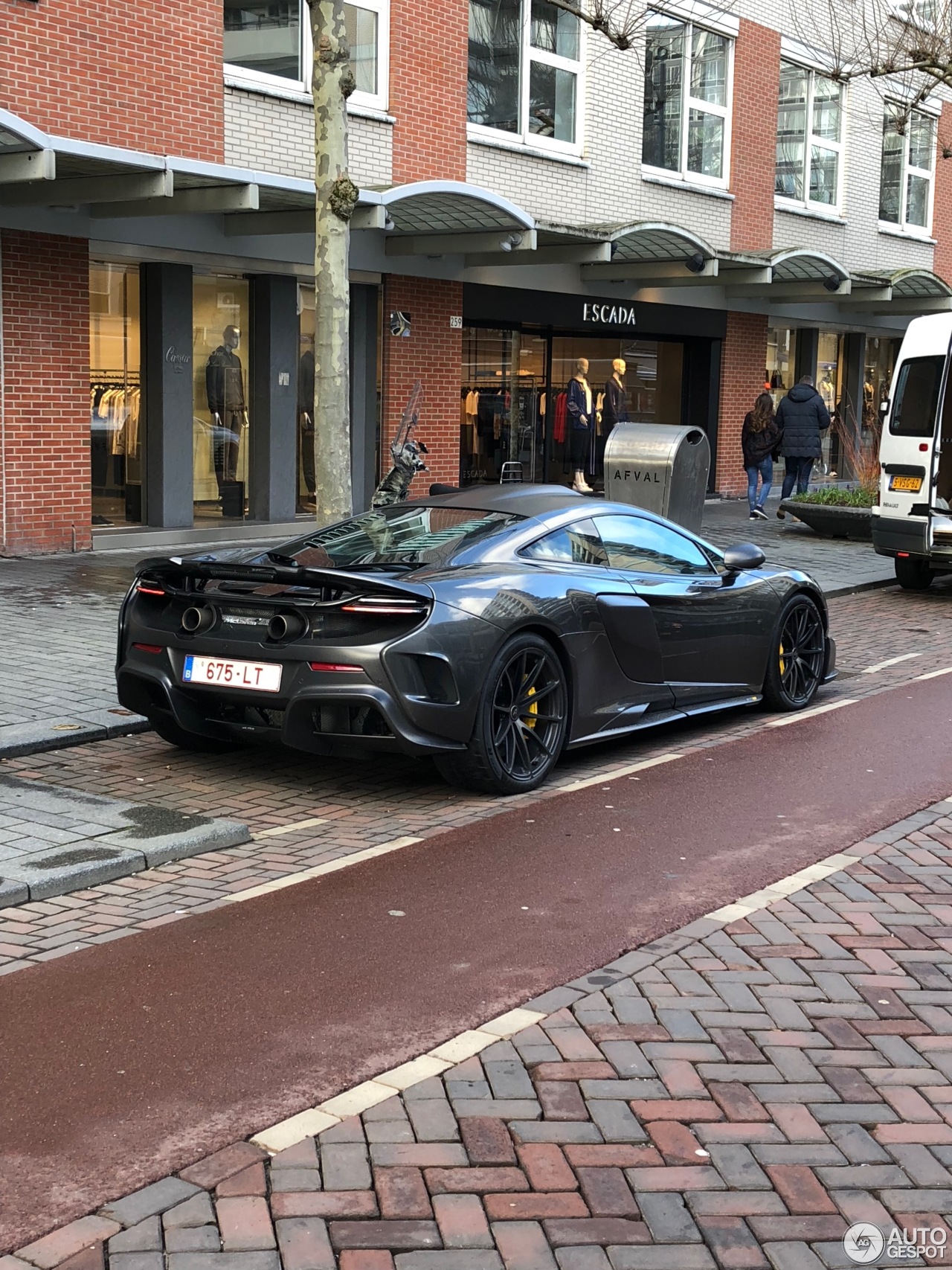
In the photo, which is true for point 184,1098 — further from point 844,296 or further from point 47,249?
point 844,296

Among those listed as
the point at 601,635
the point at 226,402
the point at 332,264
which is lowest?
the point at 601,635

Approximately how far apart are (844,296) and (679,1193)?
23.8 m

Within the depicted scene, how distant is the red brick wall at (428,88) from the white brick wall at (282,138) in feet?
1.74

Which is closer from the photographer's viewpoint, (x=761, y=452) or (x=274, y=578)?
(x=274, y=578)

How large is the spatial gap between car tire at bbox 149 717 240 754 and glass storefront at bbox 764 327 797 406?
67.3 ft

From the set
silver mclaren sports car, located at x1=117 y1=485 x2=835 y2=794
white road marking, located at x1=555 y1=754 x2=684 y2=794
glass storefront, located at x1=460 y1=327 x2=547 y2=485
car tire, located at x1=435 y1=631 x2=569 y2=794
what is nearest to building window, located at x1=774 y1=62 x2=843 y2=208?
glass storefront, located at x1=460 y1=327 x2=547 y2=485

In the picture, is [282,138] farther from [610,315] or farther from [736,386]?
[736,386]

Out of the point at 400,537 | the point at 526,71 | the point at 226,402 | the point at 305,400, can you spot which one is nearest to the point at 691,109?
the point at 526,71

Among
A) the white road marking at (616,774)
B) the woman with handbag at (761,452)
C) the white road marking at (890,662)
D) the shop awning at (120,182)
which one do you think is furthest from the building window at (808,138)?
the white road marking at (616,774)

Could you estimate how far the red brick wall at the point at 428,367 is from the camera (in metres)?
19.1

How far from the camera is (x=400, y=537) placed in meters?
7.61

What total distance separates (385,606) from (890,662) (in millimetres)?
5804

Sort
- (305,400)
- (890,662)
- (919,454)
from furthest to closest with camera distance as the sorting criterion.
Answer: (305,400), (919,454), (890,662)

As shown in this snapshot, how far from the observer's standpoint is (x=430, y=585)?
6.81m
